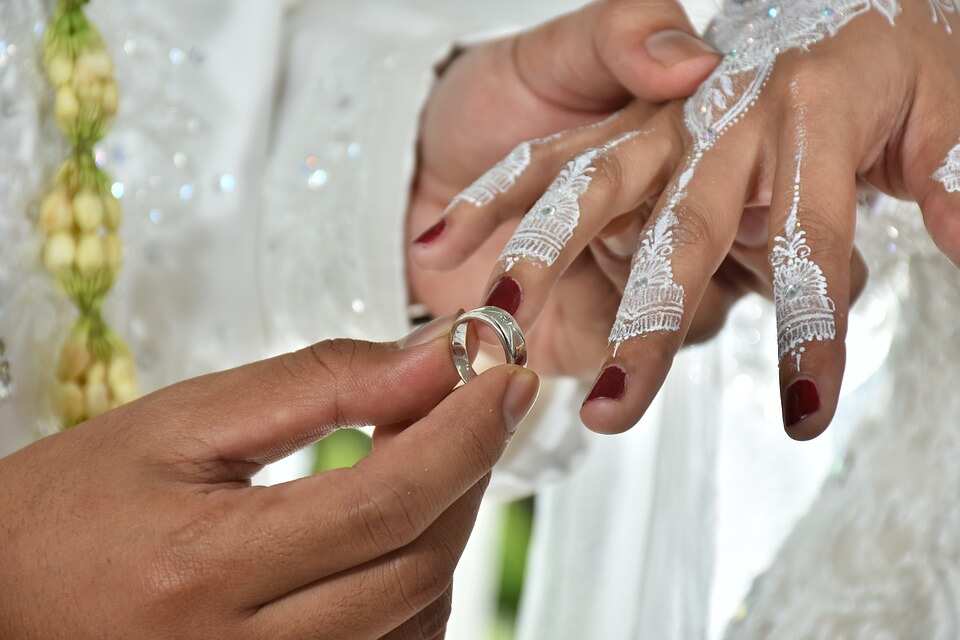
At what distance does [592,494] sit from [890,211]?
1.52 feet

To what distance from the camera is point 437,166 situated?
3.13 ft

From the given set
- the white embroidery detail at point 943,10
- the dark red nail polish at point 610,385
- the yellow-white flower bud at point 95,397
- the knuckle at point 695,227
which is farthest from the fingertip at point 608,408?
the yellow-white flower bud at point 95,397

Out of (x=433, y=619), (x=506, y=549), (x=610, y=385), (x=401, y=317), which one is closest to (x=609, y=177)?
(x=610, y=385)

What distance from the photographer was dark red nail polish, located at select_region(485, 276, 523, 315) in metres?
0.56

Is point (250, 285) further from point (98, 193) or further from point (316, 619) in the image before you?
point (316, 619)

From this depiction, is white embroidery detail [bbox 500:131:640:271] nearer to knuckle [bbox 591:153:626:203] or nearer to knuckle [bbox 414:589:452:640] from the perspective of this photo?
knuckle [bbox 591:153:626:203]

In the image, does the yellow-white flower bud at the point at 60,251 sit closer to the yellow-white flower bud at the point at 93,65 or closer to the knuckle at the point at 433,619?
the yellow-white flower bud at the point at 93,65

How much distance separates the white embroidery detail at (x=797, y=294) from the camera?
1.75 feet

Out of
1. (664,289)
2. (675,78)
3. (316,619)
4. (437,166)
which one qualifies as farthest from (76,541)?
(437,166)

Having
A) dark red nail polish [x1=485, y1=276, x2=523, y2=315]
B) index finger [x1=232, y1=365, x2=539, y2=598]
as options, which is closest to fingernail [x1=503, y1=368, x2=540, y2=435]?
index finger [x1=232, y1=365, x2=539, y2=598]

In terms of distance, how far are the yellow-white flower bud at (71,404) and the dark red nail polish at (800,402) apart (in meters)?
0.53

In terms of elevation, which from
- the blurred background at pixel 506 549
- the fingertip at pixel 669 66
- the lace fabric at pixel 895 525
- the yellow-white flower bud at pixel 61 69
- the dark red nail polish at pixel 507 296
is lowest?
the blurred background at pixel 506 549

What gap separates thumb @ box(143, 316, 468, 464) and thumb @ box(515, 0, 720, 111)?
297 mm

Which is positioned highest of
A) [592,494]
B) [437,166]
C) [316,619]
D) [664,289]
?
[437,166]
